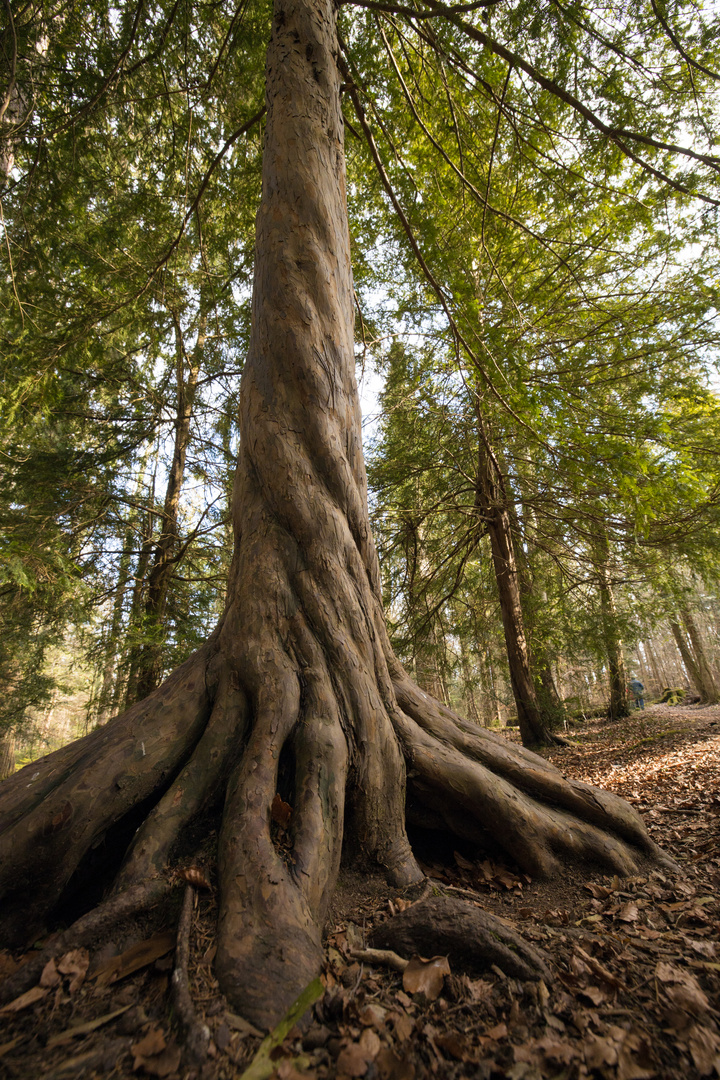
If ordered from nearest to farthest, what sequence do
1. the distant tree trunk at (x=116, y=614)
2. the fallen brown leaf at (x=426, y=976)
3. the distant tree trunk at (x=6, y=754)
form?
the fallen brown leaf at (x=426, y=976) → the distant tree trunk at (x=116, y=614) → the distant tree trunk at (x=6, y=754)

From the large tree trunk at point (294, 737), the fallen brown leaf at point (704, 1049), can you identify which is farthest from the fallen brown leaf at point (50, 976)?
the fallen brown leaf at point (704, 1049)

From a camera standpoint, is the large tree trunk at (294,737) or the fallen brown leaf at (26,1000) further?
the large tree trunk at (294,737)

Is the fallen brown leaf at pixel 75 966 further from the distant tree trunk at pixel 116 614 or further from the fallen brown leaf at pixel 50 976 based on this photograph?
the distant tree trunk at pixel 116 614

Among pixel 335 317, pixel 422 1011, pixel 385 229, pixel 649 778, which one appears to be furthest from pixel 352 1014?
pixel 385 229

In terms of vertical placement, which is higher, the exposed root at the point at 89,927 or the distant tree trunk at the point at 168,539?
the distant tree trunk at the point at 168,539

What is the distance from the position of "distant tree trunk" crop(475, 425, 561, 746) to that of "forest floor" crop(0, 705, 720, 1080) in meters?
5.33

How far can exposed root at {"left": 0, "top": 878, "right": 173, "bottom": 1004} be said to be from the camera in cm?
131

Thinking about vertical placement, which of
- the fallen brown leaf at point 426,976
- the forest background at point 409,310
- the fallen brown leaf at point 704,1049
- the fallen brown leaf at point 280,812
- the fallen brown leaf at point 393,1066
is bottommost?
the fallen brown leaf at point 704,1049

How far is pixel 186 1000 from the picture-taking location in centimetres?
122

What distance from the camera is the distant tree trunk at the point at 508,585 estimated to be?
713cm

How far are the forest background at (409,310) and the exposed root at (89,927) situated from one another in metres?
3.33

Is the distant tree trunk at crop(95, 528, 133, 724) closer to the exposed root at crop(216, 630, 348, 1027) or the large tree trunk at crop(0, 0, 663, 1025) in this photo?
the large tree trunk at crop(0, 0, 663, 1025)

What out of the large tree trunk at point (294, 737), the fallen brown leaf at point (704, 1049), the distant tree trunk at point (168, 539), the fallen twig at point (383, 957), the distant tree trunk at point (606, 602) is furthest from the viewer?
the distant tree trunk at point (168, 539)

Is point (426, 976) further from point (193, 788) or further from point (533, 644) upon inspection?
point (533, 644)
